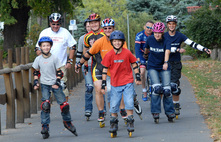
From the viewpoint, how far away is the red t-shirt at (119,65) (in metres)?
7.85

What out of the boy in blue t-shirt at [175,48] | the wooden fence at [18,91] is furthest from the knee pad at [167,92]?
the wooden fence at [18,91]

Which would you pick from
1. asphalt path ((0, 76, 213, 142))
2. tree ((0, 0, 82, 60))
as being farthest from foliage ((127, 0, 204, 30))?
asphalt path ((0, 76, 213, 142))

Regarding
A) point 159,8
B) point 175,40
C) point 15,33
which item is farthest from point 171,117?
point 159,8

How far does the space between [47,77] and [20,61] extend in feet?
6.79

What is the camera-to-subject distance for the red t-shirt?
7852 millimetres

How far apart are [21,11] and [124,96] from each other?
21.5 metres

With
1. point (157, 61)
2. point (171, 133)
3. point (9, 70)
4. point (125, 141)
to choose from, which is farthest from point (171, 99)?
point (9, 70)

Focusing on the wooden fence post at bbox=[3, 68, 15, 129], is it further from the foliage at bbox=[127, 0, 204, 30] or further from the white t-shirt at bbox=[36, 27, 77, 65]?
the foliage at bbox=[127, 0, 204, 30]

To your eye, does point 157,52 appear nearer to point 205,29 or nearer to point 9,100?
point 9,100

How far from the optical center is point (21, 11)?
1115 inches

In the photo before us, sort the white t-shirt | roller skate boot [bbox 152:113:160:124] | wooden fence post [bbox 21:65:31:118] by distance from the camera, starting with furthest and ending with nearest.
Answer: wooden fence post [bbox 21:65:31:118] < the white t-shirt < roller skate boot [bbox 152:113:160:124]

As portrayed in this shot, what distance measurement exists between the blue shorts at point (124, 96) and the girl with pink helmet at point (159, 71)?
1.30 meters

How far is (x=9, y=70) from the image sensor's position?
8.95 metres

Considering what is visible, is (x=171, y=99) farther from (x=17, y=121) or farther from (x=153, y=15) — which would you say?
(x=153, y=15)
